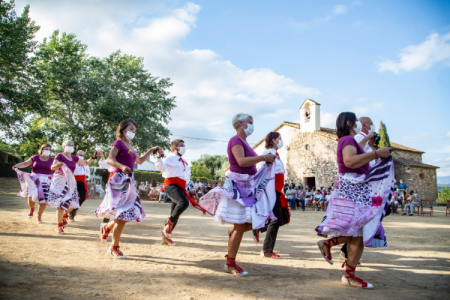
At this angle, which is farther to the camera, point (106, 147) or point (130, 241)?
point (106, 147)

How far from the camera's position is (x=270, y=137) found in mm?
4832

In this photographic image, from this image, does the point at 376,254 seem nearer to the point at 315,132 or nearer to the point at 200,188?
the point at 200,188

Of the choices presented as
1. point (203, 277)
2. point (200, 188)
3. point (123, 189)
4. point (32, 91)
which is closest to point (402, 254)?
point (203, 277)

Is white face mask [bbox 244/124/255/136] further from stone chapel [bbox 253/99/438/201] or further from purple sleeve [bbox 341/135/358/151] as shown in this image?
stone chapel [bbox 253/99/438/201]

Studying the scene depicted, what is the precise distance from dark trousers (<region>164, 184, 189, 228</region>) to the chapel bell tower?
74.6ft

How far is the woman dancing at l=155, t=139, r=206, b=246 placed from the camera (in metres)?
5.25

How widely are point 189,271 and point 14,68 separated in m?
22.0

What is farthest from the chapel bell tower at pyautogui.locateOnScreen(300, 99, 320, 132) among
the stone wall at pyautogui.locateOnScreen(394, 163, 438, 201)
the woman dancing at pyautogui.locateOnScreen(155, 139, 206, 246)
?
the woman dancing at pyautogui.locateOnScreen(155, 139, 206, 246)

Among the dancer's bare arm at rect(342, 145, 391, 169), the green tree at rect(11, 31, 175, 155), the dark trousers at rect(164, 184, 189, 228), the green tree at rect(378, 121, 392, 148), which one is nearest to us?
the dancer's bare arm at rect(342, 145, 391, 169)

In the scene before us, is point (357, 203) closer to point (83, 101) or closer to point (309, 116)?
point (83, 101)

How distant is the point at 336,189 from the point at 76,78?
77.8 feet

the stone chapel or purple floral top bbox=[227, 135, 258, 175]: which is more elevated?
the stone chapel

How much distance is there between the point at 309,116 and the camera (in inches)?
1070

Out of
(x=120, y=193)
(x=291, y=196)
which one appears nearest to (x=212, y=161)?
(x=291, y=196)
